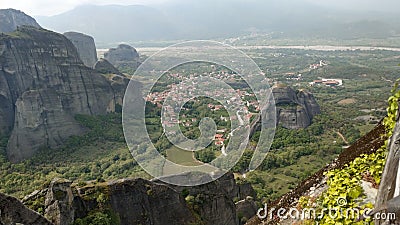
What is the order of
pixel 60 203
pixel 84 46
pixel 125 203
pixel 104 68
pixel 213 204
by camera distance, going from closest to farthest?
pixel 60 203 → pixel 125 203 → pixel 213 204 → pixel 104 68 → pixel 84 46

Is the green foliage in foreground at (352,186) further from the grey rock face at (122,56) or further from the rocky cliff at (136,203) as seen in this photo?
the grey rock face at (122,56)

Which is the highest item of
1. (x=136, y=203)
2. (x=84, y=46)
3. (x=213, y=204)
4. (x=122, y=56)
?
(x=84, y=46)

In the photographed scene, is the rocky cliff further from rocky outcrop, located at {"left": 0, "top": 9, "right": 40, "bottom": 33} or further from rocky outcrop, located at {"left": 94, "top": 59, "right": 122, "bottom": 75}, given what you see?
rocky outcrop, located at {"left": 0, "top": 9, "right": 40, "bottom": 33}

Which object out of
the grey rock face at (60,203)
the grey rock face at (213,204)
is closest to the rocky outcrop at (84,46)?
the grey rock face at (213,204)

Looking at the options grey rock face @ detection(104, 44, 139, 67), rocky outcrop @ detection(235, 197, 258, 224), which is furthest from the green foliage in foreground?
grey rock face @ detection(104, 44, 139, 67)

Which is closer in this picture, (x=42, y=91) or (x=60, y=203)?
(x=60, y=203)

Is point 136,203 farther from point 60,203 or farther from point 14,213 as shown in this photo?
point 14,213

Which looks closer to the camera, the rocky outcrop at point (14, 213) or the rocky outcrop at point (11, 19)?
the rocky outcrop at point (14, 213)

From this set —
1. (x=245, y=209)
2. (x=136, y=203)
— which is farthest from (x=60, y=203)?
(x=245, y=209)
